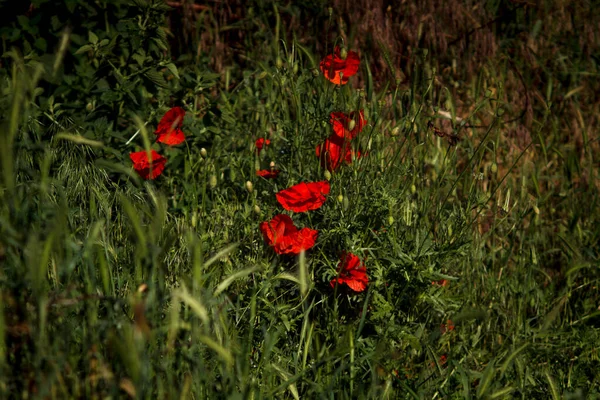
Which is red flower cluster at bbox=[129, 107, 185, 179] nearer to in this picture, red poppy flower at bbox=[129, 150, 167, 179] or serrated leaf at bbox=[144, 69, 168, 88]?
red poppy flower at bbox=[129, 150, 167, 179]

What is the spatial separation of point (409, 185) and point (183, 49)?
145 centimetres

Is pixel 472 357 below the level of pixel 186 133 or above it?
below

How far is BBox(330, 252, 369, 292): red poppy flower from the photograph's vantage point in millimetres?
1925

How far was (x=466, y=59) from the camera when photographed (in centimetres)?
335

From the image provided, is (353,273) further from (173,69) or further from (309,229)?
(173,69)

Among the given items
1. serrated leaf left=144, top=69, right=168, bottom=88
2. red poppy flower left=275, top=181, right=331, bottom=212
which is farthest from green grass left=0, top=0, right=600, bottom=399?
Answer: red poppy flower left=275, top=181, right=331, bottom=212

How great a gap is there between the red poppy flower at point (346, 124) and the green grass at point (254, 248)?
→ 1.7 inches

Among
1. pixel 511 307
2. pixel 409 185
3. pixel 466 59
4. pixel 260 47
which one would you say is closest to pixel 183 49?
pixel 260 47

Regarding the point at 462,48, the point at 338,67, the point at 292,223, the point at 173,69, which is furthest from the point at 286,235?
Answer: the point at 462,48

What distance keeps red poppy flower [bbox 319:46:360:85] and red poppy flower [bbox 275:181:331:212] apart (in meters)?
0.31

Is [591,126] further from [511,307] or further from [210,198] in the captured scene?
[210,198]

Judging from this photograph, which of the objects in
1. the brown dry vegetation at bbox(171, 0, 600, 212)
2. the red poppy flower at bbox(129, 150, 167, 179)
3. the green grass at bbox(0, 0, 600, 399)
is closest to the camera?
the green grass at bbox(0, 0, 600, 399)

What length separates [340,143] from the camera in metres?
2.09

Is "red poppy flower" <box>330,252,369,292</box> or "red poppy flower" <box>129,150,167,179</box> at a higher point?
"red poppy flower" <box>129,150,167,179</box>
